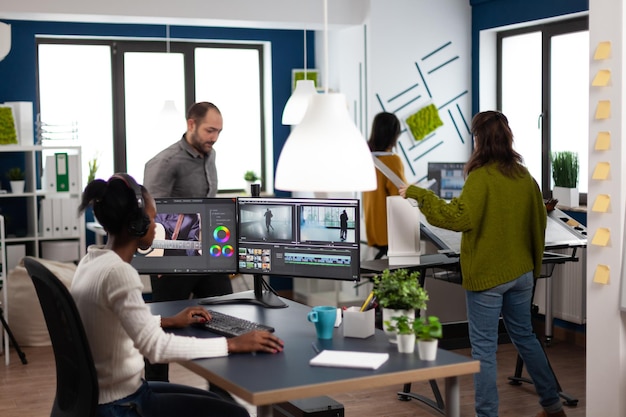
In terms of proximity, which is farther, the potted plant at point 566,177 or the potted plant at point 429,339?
the potted plant at point 566,177

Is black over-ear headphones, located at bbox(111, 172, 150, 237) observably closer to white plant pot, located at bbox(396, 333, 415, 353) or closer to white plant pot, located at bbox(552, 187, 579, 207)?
white plant pot, located at bbox(396, 333, 415, 353)

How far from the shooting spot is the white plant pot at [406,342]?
2.87 metres

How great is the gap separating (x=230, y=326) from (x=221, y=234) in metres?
0.66

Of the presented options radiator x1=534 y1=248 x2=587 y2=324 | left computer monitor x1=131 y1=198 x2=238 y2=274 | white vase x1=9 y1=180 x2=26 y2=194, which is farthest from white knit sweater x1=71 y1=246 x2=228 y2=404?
white vase x1=9 y1=180 x2=26 y2=194

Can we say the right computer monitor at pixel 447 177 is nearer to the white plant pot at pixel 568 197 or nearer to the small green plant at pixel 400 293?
the white plant pot at pixel 568 197

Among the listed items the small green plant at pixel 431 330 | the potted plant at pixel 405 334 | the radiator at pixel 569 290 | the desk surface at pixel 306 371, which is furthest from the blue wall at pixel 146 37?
the small green plant at pixel 431 330

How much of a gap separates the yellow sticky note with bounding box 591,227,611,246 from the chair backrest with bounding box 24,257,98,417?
7.58 ft

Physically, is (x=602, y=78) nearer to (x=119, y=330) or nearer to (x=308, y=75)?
(x=119, y=330)

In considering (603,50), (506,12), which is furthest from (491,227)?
(506,12)

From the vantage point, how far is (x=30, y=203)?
22.5ft

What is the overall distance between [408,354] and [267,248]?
1.04m

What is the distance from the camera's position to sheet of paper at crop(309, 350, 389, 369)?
273cm

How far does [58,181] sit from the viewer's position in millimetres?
6789

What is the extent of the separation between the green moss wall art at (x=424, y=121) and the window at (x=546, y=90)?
560 mm
